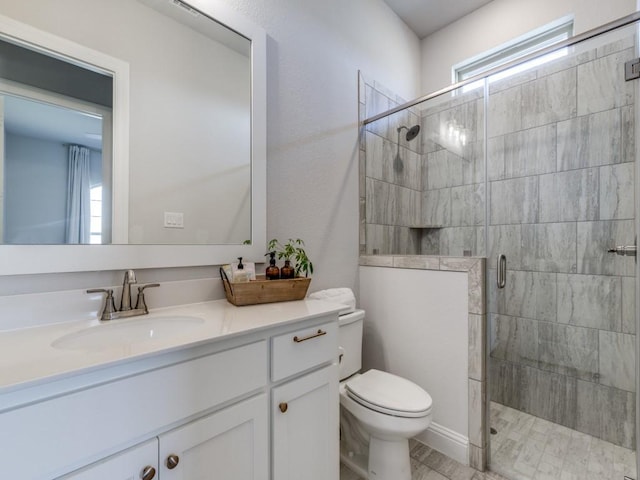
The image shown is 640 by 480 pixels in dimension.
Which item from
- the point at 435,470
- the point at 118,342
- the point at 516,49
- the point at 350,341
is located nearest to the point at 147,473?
the point at 118,342

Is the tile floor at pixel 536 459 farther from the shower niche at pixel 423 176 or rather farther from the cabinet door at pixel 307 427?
the shower niche at pixel 423 176

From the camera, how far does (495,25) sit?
93.4 inches

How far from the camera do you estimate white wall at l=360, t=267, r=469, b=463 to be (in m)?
1.59

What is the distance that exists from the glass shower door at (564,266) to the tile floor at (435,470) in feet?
0.45

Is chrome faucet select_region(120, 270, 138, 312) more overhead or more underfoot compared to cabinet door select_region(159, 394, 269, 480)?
more overhead

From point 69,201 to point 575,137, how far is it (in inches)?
102

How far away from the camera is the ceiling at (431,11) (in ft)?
7.80

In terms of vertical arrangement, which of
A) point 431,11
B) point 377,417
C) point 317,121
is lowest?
point 377,417

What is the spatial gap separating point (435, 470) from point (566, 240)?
5.07 feet

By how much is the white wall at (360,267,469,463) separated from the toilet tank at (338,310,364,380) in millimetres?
316

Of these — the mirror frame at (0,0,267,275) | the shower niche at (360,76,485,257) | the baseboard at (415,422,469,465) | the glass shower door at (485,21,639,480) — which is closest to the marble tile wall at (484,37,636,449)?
the glass shower door at (485,21,639,480)

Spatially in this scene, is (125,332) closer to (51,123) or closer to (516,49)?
(51,123)

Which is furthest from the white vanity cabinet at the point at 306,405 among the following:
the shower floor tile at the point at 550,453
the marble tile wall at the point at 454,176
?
the marble tile wall at the point at 454,176

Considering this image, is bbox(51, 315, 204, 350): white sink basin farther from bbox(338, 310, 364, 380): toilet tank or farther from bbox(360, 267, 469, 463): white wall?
bbox(360, 267, 469, 463): white wall
